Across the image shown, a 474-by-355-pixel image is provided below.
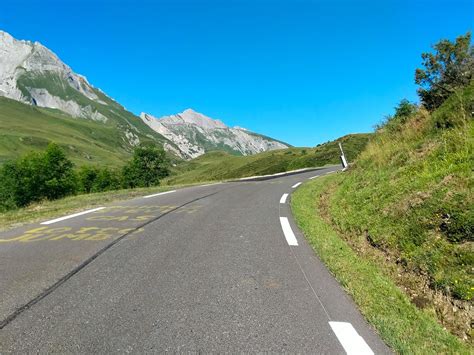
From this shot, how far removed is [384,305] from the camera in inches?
136

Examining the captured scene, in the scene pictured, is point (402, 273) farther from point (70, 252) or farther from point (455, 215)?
point (70, 252)

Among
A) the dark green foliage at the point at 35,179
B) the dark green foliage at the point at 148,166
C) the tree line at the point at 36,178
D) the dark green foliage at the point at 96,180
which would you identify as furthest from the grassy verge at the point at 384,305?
the dark green foliage at the point at 96,180

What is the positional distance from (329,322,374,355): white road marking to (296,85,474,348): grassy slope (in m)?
0.76

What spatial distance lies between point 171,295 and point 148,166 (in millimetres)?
58550

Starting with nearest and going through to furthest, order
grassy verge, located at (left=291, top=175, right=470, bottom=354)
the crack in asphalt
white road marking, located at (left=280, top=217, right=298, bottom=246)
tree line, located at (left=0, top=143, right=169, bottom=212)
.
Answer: grassy verge, located at (left=291, top=175, right=470, bottom=354) → the crack in asphalt → white road marking, located at (left=280, top=217, right=298, bottom=246) → tree line, located at (left=0, top=143, right=169, bottom=212)

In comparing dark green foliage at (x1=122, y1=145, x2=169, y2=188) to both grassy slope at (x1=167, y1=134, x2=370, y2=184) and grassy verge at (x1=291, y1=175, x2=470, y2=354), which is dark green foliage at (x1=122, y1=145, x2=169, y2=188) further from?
grassy verge at (x1=291, y1=175, x2=470, y2=354)

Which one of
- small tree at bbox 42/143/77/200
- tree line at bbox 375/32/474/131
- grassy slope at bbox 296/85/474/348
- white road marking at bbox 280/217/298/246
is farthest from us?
small tree at bbox 42/143/77/200

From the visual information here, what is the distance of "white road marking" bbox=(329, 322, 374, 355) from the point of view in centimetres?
263

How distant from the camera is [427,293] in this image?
3.91 metres

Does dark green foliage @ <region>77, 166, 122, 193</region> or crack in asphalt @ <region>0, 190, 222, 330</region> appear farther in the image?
dark green foliage @ <region>77, 166, 122, 193</region>

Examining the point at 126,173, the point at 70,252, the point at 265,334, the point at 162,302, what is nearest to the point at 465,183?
the point at 265,334

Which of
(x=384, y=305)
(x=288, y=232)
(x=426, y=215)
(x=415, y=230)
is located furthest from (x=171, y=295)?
(x=426, y=215)

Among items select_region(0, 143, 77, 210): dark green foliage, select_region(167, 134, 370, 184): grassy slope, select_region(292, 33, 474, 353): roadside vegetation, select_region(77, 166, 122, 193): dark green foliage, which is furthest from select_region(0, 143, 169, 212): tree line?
select_region(292, 33, 474, 353): roadside vegetation

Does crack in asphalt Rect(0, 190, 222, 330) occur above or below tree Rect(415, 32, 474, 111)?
below
